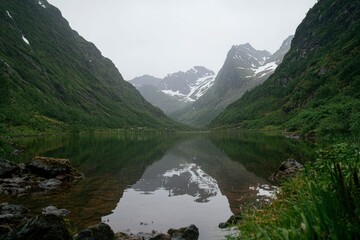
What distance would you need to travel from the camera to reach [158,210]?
17.8 metres

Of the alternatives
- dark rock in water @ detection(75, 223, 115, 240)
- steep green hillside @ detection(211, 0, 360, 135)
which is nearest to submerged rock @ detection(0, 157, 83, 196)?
dark rock in water @ detection(75, 223, 115, 240)

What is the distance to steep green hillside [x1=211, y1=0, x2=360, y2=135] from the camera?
58.3m

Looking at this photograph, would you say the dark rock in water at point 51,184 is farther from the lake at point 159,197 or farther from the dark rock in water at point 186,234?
the dark rock in water at point 186,234

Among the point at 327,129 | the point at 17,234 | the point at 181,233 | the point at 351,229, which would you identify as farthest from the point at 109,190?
the point at 327,129

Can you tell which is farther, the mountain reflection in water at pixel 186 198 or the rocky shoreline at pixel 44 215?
the mountain reflection in water at pixel 186 198

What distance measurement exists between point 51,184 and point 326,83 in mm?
104757

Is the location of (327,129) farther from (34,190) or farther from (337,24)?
(337,24)

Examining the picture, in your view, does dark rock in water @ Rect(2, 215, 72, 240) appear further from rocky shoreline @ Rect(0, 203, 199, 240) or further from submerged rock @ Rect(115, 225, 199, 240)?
submerged rock @ Rect(115, 225, 199, 240)

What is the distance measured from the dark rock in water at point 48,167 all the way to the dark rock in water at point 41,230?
1613 centimetres

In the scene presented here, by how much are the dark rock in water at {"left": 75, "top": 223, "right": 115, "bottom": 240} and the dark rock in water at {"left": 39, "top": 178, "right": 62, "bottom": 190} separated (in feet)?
39.3

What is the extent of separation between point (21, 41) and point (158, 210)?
7674 inches

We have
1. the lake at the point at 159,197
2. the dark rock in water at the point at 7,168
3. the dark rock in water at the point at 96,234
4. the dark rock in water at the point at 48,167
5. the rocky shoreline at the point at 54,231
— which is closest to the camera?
the rocky shoreline at the point at 54,231

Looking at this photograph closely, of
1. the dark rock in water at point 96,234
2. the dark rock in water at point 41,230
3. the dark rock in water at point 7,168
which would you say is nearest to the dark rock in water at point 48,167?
the dark rock in water at point 7,168

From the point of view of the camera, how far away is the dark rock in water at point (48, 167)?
26.2 meters
